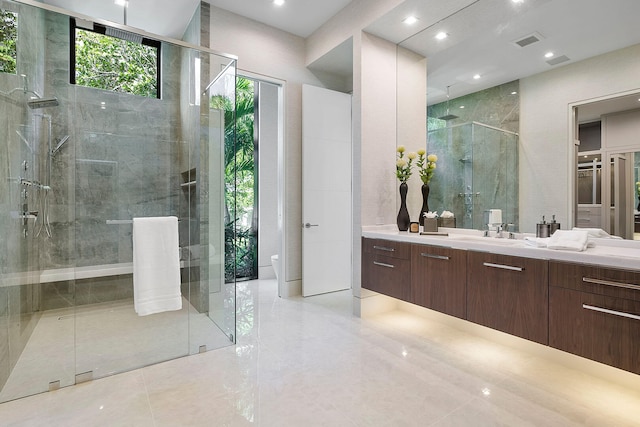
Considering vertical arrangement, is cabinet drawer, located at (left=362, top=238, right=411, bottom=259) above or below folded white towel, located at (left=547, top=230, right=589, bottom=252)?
below

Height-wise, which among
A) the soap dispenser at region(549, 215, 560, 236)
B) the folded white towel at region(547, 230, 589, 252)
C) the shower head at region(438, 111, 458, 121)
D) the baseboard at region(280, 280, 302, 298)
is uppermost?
the shower head at region(438, 111, 458, 121)

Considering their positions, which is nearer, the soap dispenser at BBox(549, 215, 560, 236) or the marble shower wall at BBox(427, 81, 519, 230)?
the soap dispenser at BBox(549, 215, 560, 236)

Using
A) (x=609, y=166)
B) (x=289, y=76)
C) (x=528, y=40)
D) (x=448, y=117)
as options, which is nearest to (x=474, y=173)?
(x=448, y=117)

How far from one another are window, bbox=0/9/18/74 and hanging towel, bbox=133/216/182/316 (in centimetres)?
123

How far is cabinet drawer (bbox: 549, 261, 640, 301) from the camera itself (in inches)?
64.9

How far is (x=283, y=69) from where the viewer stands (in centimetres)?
391

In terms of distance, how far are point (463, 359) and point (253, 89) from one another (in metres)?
4.33

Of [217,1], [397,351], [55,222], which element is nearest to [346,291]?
[397,351]

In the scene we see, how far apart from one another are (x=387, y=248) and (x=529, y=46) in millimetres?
1955

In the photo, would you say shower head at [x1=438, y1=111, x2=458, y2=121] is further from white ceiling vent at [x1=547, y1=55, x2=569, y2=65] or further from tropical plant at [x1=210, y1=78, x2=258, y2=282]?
tropical plant at [x1=210, y1=78, x2=258, y2=282]

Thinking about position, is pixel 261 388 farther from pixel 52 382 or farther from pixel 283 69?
pixel 283 69

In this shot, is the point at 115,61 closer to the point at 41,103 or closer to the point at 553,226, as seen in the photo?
the point at 41,103

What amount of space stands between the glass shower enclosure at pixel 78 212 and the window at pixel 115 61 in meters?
0.12

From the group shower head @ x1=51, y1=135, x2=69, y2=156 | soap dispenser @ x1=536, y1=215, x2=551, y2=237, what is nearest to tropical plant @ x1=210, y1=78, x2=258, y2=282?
shower head @ x1=51, y1=135, x2=69, y2=156
